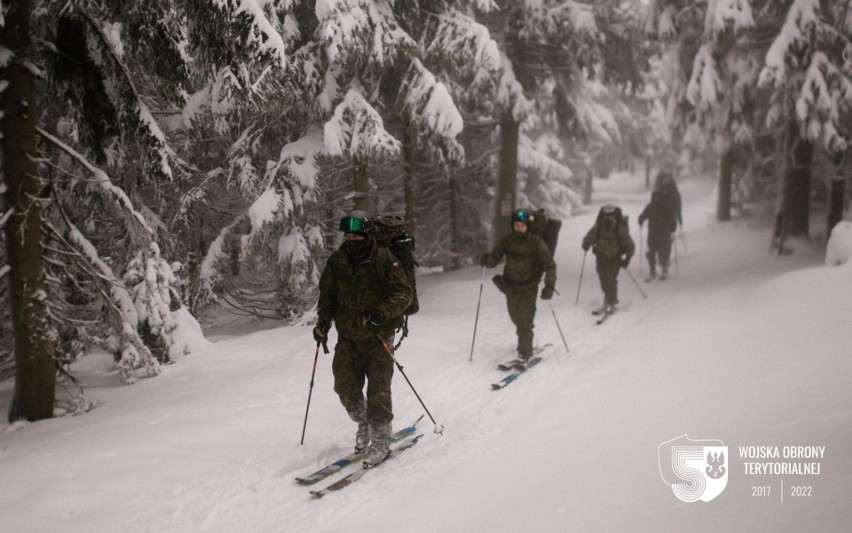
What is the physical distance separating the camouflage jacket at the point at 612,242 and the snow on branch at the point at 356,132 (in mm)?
5024

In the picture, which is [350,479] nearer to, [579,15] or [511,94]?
[511,94]

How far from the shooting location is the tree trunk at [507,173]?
1463cm

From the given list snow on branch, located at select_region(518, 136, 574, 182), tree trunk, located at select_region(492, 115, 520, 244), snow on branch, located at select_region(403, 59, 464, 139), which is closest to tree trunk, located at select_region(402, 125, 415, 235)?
snow on branch, located at select_region(403, 59, 464, 139)

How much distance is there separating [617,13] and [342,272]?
12151mm

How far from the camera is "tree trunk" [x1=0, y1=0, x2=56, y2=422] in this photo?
6.36 meters

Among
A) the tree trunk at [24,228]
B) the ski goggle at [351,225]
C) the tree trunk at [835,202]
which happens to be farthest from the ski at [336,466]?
the tree trunk at [835,202]

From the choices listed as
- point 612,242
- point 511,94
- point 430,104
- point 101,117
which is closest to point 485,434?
point 430,104

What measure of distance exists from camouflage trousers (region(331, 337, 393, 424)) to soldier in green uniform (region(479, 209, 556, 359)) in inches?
136

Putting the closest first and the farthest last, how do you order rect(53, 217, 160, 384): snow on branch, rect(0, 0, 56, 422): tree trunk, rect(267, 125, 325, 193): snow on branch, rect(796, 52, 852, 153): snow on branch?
rect(0, 0, 56, 422): tree trunk
rect(53, 217, 160, 384): snow on branch
rect(267, 125, 325, 193): snow on branch
rect(796, 52, 852, 153): snow on branch

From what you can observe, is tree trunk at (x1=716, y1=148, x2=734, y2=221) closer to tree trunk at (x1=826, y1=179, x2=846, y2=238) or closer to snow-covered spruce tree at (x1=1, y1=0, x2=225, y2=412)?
tree trunk at (x1=826, y1=179, x2=846, y2=238)

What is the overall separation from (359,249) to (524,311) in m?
3.90

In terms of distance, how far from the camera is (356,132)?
371 inches

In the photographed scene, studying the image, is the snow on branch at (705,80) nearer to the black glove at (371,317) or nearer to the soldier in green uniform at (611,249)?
the soldier in green uniform at (611,249)

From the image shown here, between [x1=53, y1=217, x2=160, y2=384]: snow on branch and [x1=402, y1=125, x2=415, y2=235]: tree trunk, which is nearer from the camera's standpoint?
[x1=53, y1=217, x2=160, y2=384]: snow on branch
